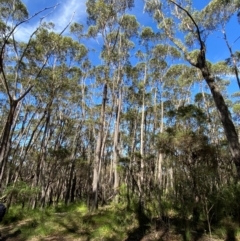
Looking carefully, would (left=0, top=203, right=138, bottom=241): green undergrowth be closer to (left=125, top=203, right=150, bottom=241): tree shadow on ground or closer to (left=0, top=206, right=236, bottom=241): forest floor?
(left=0, top=206, right=236, bottom=241): forest floor

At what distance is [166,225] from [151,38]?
14.9 metres

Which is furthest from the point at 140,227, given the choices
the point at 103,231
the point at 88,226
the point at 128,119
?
the point at 128,119

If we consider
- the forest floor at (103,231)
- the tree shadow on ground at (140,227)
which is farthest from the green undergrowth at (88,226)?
the tree shadow on ground at (140,227)

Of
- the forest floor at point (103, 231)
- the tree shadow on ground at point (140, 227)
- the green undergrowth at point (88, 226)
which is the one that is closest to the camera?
the forest floor at point (103, 231)

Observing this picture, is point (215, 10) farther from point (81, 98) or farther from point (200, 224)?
point (81, 98)

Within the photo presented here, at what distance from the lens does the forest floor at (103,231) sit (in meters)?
6.35

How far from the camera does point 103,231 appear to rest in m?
6.98

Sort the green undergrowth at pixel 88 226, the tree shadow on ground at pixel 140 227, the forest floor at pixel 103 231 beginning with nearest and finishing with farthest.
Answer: the forest floor at pixel 103 231
the tree shadow on ground at pixel 140 227
the green undergrowth at pixel 88 226

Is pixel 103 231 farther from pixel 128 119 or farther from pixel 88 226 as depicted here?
pixel 128 119

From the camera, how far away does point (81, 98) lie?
66.8 feet

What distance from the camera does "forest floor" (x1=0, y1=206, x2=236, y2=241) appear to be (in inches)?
250

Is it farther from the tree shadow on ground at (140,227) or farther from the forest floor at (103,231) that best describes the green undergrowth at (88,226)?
the tree shadow on ground at (140,227)

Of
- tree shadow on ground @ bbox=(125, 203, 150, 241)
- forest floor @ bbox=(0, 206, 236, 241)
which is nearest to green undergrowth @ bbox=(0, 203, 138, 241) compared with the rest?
forest floor @ bbox=(0, 206, 236, 241)

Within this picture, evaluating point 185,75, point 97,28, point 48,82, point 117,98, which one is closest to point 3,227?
point 48,82
